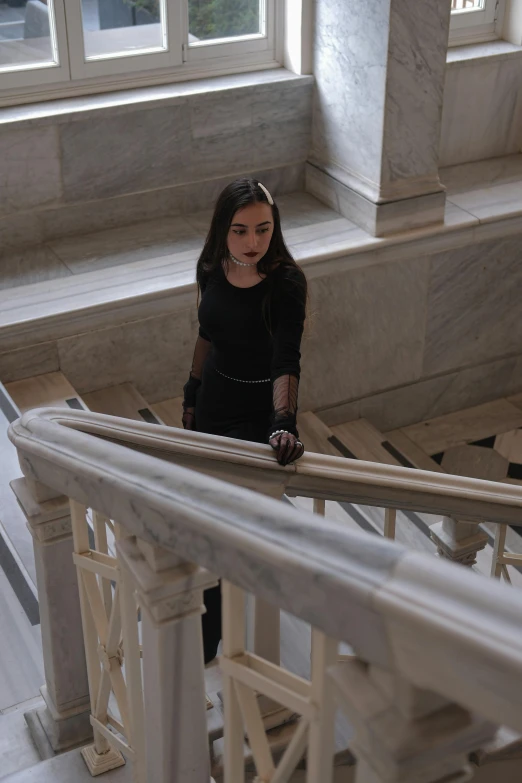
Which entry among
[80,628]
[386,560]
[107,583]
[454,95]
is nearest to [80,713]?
[80,628]

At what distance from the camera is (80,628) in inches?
74.6

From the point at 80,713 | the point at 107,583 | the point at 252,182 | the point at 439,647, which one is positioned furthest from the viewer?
the point at 252,182

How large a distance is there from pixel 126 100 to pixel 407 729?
15.3 ft

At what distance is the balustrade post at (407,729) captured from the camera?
34.6 inches

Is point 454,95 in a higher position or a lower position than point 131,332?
higher

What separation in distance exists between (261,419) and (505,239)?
10.4 feet

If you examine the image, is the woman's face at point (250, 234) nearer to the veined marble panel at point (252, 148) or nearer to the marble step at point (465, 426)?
the veined marble panel at point (252, 148)

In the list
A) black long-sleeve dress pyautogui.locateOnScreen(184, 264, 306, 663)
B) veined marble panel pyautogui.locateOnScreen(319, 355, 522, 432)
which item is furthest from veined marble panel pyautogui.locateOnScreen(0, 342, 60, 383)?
black long-sleeve dress pyautogui.locateOnScreen(184, 264, 306, 663)

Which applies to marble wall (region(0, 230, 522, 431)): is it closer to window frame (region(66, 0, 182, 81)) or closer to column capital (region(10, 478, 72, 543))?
window frame (region(66, 0, 182, 81))

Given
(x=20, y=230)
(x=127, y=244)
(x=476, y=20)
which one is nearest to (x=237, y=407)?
(x=127, y=244)

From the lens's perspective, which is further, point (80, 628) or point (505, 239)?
point (505, 239)

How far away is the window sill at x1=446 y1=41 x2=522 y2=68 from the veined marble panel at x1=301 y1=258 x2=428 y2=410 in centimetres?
137

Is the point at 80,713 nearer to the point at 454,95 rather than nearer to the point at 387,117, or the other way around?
the point at 387,117

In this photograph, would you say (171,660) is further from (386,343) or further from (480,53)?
(480,53)
